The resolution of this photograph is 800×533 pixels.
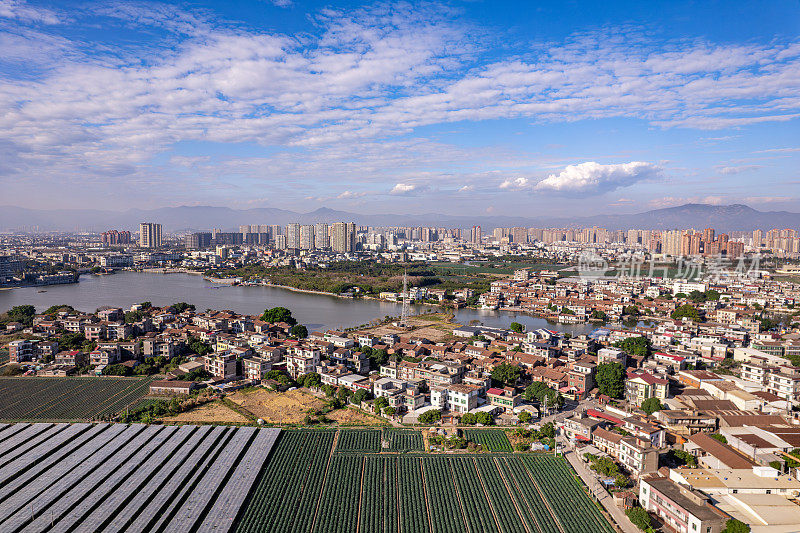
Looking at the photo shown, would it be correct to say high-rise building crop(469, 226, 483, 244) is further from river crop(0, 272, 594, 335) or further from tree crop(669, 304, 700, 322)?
tree crop(669, 304, 700, 322)

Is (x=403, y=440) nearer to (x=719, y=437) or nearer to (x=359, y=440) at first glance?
(x=359, y=440)

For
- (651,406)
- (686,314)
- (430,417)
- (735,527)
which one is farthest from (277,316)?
(686,314)

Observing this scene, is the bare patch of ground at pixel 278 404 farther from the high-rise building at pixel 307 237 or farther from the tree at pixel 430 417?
the high-rise building at pixel 307 237

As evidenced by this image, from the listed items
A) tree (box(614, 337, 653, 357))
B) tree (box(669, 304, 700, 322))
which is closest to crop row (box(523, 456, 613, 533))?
tree (box(614, 337, 653, 357))

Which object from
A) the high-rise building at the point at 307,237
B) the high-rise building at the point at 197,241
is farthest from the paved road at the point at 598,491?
the high-rise building at the point at 197,241

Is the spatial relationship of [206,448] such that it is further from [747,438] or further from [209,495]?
[747,438]
